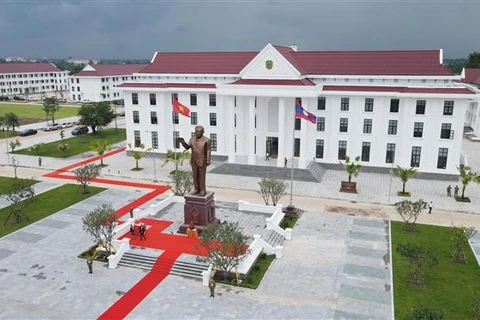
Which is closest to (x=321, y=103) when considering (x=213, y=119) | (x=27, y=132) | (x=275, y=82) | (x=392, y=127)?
(x=275, y=82)

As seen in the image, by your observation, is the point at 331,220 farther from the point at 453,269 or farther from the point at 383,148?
the point at 383,148

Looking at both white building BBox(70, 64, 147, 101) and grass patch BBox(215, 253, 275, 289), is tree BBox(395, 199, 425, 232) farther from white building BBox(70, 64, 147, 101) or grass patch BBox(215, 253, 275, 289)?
white building BBox(70, 64, 147, 101)

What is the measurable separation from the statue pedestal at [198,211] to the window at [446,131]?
85.5 feet

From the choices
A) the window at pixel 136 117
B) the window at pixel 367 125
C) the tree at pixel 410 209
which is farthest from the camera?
the window at pixel 136 117

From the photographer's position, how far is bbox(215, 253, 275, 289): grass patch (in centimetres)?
2247

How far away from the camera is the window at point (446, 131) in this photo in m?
40.8

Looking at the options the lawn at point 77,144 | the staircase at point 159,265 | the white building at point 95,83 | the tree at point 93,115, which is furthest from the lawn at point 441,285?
the white building at point 95,83


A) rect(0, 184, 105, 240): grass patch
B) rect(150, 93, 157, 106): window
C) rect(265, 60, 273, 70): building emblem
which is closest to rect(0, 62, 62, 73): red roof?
rect(150, 93, 157, 106): window

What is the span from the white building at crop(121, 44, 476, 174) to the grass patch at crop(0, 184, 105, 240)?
14.3m

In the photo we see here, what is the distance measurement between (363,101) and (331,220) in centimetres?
1705

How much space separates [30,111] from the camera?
9112 centimetres

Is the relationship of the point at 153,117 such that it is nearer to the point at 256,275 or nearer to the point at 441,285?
the point at 256,275

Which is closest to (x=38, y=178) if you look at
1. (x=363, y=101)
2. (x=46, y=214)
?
(x=46, y=214)

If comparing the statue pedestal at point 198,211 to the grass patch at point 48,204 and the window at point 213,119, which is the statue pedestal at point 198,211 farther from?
the window at point 213,119
